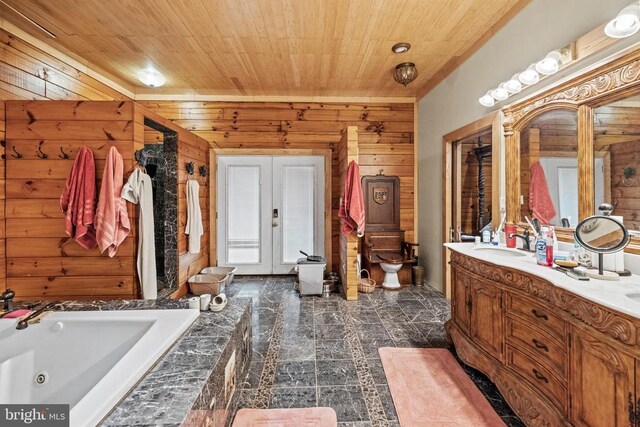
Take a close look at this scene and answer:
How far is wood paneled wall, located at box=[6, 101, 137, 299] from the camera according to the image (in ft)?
7.02

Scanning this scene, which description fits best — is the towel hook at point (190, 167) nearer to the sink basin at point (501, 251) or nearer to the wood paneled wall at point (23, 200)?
the wood paneled wall at point (23, 200)

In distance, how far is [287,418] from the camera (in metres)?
1.53

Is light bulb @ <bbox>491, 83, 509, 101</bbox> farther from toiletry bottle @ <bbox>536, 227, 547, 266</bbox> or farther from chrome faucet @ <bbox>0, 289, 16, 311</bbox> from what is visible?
chrome faucet @ <bbox>0, 289, 16, 311</bbox>

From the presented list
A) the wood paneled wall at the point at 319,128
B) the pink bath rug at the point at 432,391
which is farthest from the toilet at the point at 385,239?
the pink bath rug at the point at 432,391

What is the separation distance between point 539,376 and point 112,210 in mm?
2927

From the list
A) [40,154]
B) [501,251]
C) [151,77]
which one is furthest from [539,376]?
[151,77]

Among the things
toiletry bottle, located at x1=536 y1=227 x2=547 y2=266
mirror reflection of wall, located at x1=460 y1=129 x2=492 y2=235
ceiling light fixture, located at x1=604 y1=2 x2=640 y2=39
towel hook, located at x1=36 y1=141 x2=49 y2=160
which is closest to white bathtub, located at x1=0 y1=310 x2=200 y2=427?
towel hook, located at x1=36 y1=141 x2=49 y2=160

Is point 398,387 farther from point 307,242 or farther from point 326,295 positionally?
point 307,242

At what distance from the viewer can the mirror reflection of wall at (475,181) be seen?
9.94ft

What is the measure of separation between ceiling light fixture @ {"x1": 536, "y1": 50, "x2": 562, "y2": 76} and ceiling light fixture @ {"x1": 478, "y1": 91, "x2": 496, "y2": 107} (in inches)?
21.8

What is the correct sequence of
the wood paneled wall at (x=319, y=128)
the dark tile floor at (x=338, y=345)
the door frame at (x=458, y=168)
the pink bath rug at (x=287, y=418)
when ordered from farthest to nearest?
1. the wood paneled wall at (x=319, y=128)
2. the door frame at (x=458, y=168)
3. the dark tile floor at (x=338, y=345)
4. the pink bath rug at (x=287, y=418)

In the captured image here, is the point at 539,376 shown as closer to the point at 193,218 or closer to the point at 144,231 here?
the point at 144,231

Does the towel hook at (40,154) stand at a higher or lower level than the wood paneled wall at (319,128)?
lower

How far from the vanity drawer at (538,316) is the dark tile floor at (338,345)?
0.60 metres
